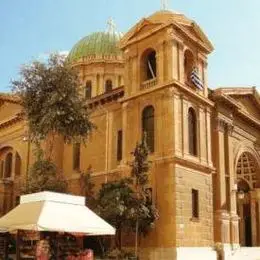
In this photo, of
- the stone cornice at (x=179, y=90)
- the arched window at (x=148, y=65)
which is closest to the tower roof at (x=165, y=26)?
the arched window at (x=148, y=65)

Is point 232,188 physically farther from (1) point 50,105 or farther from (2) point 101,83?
(2) point 101,83

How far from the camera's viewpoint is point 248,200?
36344 millimetres

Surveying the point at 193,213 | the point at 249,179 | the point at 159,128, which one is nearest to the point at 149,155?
the point at 159,128

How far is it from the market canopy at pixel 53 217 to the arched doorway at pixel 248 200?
2230 cm

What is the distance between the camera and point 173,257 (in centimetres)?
2394

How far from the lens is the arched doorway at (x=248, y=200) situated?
35.1 m

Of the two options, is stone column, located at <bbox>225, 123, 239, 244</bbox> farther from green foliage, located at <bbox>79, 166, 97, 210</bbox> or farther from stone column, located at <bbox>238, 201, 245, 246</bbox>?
green foliage, located at <bbox>79, 166, 97, 210</bbox>

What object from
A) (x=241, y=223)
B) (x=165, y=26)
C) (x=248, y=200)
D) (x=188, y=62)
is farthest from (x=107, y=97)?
(x=241, y=223)

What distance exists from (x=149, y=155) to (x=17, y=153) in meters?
15.5

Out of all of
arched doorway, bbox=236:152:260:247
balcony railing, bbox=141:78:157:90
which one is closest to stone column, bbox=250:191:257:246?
arched doorway, bbox=236:152:260:247

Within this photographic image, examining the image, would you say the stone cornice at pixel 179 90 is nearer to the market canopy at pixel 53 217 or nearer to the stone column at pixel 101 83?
the market canopy at pixel 53 217

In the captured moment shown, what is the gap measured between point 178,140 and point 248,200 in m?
13.0

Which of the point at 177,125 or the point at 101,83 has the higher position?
the point at 101,83

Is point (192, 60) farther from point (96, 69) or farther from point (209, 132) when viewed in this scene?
point (96, 69)
